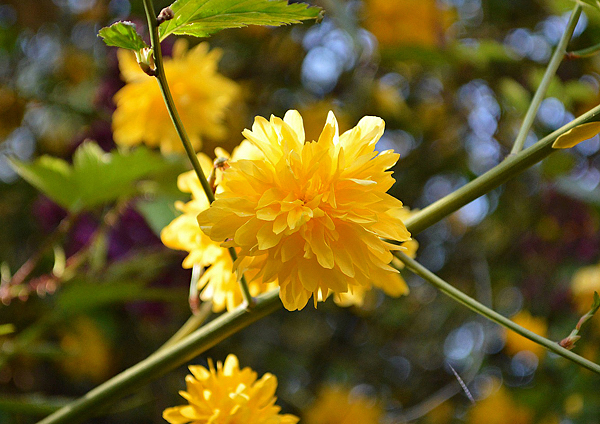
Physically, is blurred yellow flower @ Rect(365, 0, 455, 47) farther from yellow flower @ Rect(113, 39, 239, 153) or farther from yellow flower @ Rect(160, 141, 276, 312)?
yellow flower @ Rect(160, 141, 276, 312)

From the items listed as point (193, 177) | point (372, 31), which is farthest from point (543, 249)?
point (193, 177)

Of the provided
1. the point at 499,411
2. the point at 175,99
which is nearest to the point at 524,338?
the point at 499,411

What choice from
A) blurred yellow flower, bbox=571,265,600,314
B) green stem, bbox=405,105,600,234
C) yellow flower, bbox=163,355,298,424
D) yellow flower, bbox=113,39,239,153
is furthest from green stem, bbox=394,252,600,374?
blurred yellow flower, bbox=571,265,600,314

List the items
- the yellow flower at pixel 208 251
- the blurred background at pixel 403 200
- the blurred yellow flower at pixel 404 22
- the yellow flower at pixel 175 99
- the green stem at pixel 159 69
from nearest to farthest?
the green stem at pixel 159 69 → the yellow flower at pixel 208 251 → the yellow flower at pixel 175 99 → the blurred background at pixel 403 200 → the blurred yellow flower at pixel 404 22

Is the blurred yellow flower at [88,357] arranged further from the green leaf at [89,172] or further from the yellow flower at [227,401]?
the yellow flower at [227,401]

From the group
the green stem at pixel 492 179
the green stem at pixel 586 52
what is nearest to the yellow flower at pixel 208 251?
the green stem at pixel 492 179

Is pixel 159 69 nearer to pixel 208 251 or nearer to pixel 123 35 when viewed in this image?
pixel 123 35
